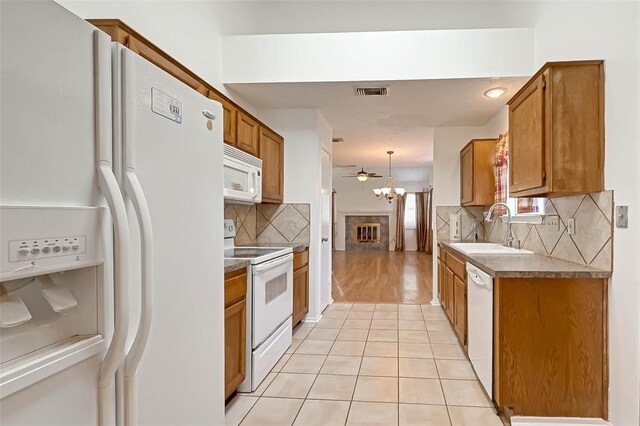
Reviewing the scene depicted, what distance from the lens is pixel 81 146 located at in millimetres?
979

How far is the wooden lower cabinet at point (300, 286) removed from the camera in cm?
379

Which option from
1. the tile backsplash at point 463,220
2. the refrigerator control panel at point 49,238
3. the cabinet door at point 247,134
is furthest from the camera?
the tile backsplash at point 463,220

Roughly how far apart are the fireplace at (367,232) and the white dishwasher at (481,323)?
996cm

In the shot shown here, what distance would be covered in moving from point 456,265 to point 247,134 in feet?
6.81

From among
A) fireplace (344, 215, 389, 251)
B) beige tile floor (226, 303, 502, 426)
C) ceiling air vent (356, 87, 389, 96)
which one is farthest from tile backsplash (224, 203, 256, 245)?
fireplace (344, 215, 389, 251)

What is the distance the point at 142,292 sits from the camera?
1111 mm

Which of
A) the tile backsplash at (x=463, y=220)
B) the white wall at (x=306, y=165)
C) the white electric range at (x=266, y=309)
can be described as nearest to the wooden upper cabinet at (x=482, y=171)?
the tile backsplash at (x=463, y=220)

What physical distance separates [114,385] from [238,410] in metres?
1.43

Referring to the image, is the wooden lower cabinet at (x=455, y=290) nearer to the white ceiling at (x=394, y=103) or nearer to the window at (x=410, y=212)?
the white ceiling at (x=394, y=103)

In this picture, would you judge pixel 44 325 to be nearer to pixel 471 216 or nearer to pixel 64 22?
pixel 64 22

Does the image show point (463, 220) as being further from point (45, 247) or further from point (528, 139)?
point (45, 247)

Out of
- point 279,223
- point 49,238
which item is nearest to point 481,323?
point 49,238

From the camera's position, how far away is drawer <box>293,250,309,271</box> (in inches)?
149

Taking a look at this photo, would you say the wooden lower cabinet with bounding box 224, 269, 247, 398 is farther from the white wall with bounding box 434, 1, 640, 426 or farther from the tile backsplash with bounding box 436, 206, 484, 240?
Answer: the tile backsplash with bounding box 436, 206, 484, 240
